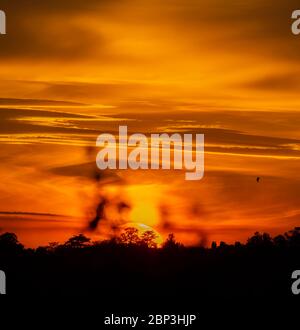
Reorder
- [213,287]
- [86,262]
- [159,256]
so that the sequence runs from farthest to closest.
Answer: [159,256] < [86,262] < [213,287]

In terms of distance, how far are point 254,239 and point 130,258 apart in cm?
2132

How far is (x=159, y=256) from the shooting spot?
90.9 meters

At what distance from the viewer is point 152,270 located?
8281 centimetres

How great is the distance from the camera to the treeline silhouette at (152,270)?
244 ft

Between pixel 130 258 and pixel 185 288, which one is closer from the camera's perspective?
pixel 185 288

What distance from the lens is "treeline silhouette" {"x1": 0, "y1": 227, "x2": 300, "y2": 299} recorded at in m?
74.4
